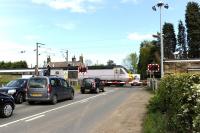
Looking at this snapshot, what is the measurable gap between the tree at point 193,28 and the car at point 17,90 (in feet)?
266

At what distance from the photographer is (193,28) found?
348ft

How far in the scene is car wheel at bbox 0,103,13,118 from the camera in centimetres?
1747

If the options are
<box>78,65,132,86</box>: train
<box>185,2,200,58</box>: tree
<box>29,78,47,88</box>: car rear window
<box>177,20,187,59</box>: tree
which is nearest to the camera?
<box>29,78,47,88</box>: car rear window

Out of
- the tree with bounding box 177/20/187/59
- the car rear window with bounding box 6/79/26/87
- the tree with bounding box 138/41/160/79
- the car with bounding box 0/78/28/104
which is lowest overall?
the car with bounding box 0/78/28/104

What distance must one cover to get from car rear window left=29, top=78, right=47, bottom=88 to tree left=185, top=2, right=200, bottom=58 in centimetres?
8286

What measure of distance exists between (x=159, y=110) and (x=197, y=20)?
91453mm

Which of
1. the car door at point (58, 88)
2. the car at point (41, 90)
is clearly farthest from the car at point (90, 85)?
the car at point (41, 90)

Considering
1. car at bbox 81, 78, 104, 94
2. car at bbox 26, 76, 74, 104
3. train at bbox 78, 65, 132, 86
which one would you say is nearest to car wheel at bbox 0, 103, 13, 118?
car at bbox 26, 76, 74, 104

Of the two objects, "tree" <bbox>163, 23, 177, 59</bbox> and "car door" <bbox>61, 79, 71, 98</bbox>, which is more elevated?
"tree" <bbox>163, 23, 177, 59</bbox>

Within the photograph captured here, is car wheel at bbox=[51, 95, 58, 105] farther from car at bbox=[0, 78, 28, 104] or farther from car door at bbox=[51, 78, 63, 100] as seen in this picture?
car at bbox=[0, 78, 28, 104]

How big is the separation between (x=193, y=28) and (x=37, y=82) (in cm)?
8546

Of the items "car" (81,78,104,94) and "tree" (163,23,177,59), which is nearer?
"car" (81,78,104,94)

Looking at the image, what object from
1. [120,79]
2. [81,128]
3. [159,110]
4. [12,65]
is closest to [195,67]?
[120,79]

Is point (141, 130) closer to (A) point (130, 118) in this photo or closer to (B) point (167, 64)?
(A) point (130, 118)
